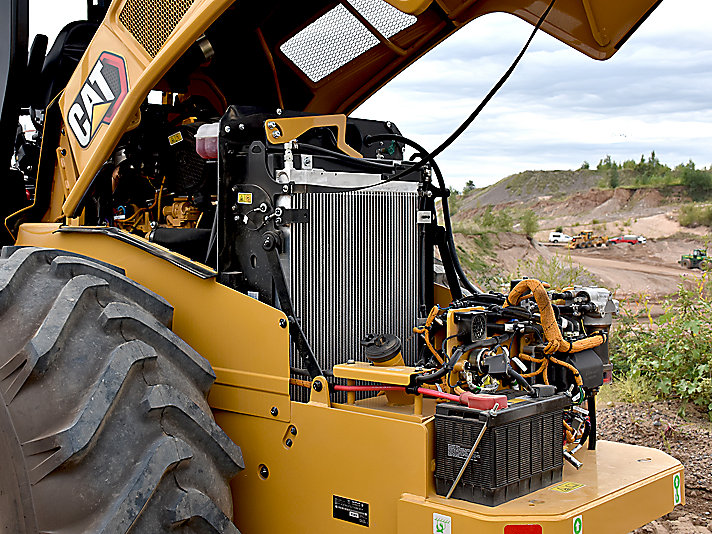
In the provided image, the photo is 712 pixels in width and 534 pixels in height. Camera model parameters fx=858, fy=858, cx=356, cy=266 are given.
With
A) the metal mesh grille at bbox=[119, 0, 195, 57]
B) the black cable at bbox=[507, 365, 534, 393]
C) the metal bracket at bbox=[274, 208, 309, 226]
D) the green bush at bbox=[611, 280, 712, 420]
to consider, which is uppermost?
the metal mesh grille at bbox=[119, 0, 195, 57]

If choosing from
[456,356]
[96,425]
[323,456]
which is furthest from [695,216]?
[96,425]

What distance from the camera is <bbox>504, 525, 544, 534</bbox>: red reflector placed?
279 cm

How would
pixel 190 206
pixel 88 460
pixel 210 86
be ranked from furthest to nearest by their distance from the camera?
1. pixel 210 86
2. pixel 190 206
3. pixel 88 460

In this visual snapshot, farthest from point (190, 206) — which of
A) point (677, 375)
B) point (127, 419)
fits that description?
point (677, 375)

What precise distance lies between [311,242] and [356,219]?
0.27 meters

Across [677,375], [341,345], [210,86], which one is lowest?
[677,375]

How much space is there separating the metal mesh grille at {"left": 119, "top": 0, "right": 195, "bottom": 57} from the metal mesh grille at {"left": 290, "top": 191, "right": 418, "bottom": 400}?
88 centimetres

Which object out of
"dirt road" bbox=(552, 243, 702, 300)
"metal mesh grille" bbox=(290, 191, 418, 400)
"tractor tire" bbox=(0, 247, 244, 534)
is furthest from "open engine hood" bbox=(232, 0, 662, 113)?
"dirt road" bbox=(552, 243, 702, 300)

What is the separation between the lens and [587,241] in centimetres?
2166

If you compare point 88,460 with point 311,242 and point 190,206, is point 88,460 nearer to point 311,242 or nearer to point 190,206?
point 311,242

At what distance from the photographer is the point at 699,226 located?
21.6 meters

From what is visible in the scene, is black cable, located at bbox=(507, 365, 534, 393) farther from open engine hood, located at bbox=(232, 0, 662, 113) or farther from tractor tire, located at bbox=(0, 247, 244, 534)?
open engine hood, located at bbox=(232, 0, 662, 113)

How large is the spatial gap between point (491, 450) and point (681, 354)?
515 cm

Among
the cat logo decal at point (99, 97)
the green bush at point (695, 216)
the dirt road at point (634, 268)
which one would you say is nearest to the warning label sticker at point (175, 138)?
the cat logo decal at point (99, 97)
